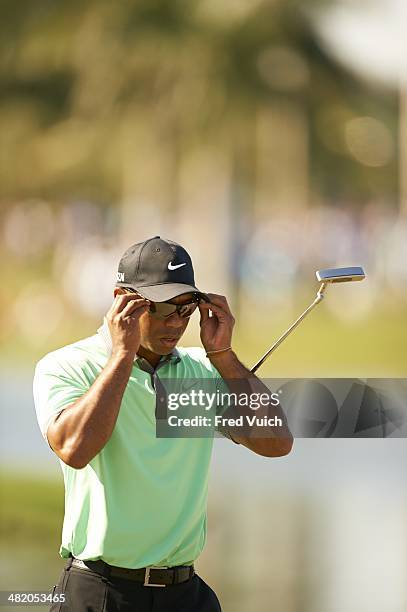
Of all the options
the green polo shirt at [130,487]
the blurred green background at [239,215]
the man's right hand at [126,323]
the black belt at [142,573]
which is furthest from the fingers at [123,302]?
the blurred green background at [239,215]

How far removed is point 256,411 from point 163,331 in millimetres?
186

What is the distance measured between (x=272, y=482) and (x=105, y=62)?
3.13ft

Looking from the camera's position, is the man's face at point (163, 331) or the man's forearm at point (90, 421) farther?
the man's face at point (163, 331)

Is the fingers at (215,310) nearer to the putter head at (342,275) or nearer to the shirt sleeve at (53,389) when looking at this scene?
the shirt sleeve at (53,389)

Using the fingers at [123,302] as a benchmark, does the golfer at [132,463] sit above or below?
below

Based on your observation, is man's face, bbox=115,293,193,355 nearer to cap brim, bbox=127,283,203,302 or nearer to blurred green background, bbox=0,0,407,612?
cap brim, bbox=127,283,203,302

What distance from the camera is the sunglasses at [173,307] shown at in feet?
4.66

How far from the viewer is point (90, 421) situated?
4.20 feet

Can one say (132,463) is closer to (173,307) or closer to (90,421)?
(90,421)

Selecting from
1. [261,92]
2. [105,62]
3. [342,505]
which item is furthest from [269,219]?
[342,505]

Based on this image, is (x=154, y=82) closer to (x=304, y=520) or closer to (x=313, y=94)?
(x=313, y=94)

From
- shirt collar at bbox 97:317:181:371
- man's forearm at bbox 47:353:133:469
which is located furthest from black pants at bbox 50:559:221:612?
shirt collar at bbox 97:317:181:371

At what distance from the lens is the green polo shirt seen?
1.36 m

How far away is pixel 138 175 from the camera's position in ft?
6.83
